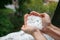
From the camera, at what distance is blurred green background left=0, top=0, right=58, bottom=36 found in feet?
4.91

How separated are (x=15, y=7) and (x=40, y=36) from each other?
1.04ft

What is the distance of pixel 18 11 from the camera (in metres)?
1.52

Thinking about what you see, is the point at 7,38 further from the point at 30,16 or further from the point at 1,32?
the point at 30,16

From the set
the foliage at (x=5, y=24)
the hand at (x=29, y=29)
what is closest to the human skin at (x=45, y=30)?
the hand at (x=29, y=29)

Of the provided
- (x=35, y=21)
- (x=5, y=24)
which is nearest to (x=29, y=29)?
(x=35, y=21)

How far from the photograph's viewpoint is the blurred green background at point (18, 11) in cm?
150

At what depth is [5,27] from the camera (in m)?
1.50

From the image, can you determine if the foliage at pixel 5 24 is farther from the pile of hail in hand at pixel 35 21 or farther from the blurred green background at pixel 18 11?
the pile of hail in hand at pixel 35 21

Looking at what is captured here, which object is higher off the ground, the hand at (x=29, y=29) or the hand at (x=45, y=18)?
the hand at (x=45, y=18)

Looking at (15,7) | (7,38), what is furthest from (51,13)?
(7,38)

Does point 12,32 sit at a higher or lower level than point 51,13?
lower

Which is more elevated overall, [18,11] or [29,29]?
[18,11]

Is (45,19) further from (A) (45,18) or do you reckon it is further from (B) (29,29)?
(B) (29,29)

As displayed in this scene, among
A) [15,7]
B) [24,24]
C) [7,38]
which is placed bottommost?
[7,38]
